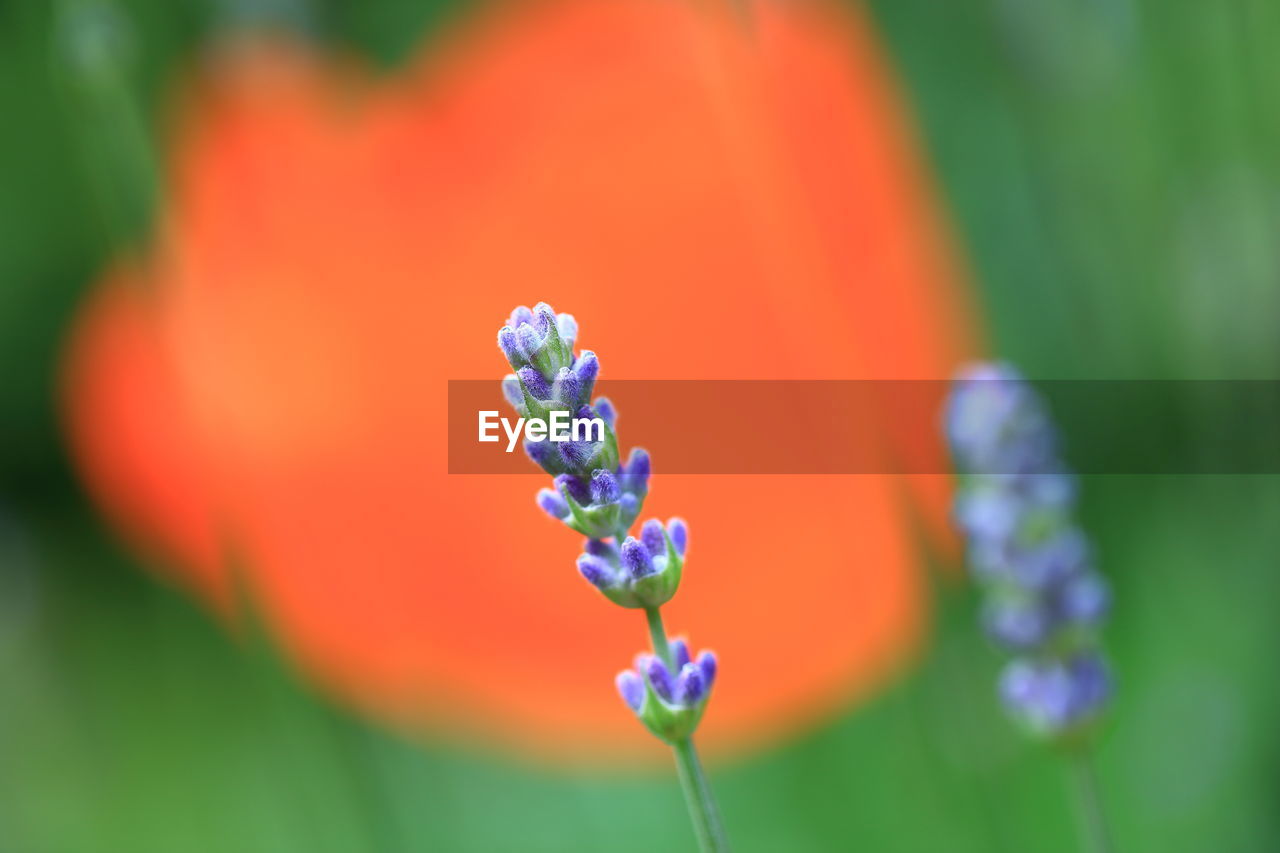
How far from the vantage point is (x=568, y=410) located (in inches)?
4.6

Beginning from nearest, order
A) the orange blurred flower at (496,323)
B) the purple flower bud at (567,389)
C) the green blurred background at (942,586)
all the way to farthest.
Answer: the purple flower bud at (567,389) → the green blurred background at (942,586) → the orange blurred flower at (496,323)

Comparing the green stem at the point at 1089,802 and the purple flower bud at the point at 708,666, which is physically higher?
the purple flower bud at the point at 708,666

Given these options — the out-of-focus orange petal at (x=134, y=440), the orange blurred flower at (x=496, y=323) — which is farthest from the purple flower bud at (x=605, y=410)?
the out-of-focus orange petal at (x=134, y=440)

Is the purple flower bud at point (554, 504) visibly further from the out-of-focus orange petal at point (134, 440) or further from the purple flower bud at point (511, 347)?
the out-of-focus orange petal at point (134, 440)

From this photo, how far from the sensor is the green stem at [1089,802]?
0.18m

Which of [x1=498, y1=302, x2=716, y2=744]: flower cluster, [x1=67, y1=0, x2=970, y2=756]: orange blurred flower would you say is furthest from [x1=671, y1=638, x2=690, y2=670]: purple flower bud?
[x1=67, y1=0, x2=970, y2=756]: orange blurred flower

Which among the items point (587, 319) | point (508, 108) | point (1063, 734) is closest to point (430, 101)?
point (508, 108)

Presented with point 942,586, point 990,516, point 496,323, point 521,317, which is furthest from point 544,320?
point 496,323

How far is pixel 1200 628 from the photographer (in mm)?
507

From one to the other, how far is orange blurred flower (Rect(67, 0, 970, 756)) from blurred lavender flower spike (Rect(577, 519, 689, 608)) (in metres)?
0.55

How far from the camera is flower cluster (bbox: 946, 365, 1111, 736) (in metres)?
0.20

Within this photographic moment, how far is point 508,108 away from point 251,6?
52cm

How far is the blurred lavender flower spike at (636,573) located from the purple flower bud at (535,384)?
2 cm

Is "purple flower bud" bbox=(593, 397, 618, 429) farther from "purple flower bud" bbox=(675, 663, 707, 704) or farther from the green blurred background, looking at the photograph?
the green blurred background
